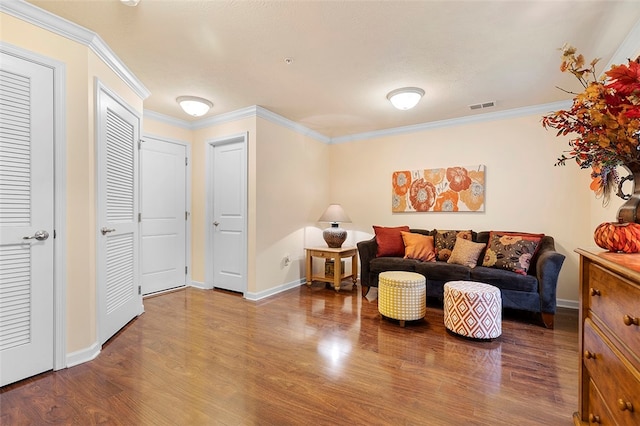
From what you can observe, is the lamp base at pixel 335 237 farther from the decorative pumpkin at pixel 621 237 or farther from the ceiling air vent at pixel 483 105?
the decorative pumpkin at pixel 621 237

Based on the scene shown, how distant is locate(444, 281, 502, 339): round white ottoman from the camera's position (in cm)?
257

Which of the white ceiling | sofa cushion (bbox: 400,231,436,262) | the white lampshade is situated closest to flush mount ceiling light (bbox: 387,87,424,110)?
the white ceiling

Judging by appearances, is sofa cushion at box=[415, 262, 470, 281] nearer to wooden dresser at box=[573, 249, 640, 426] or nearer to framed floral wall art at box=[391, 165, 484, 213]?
framed floral wall art at box=[391, 165, 484, 213]

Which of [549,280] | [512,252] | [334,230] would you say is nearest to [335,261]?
[334,230]

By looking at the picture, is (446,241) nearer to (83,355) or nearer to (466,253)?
(466,253)

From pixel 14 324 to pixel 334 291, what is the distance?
319 centimetres

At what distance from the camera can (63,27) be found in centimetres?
211

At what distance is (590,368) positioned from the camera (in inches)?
52.9

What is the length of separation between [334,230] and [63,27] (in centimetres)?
341

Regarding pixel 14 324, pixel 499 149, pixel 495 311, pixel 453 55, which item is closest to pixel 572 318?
pixel 495 311

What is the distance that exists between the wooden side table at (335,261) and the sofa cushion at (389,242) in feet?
1.61

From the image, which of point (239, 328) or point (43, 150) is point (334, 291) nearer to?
point (239, 328)

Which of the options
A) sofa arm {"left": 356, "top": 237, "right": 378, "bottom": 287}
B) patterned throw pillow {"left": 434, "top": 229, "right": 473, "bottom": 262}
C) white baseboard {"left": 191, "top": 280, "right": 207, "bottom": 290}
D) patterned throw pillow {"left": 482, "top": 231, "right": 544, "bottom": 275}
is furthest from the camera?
white baseboard {"left": 191, "top": 280, "right": 207, "bottom": 290}

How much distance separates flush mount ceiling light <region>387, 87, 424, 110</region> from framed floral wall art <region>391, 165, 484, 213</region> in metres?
1.38
